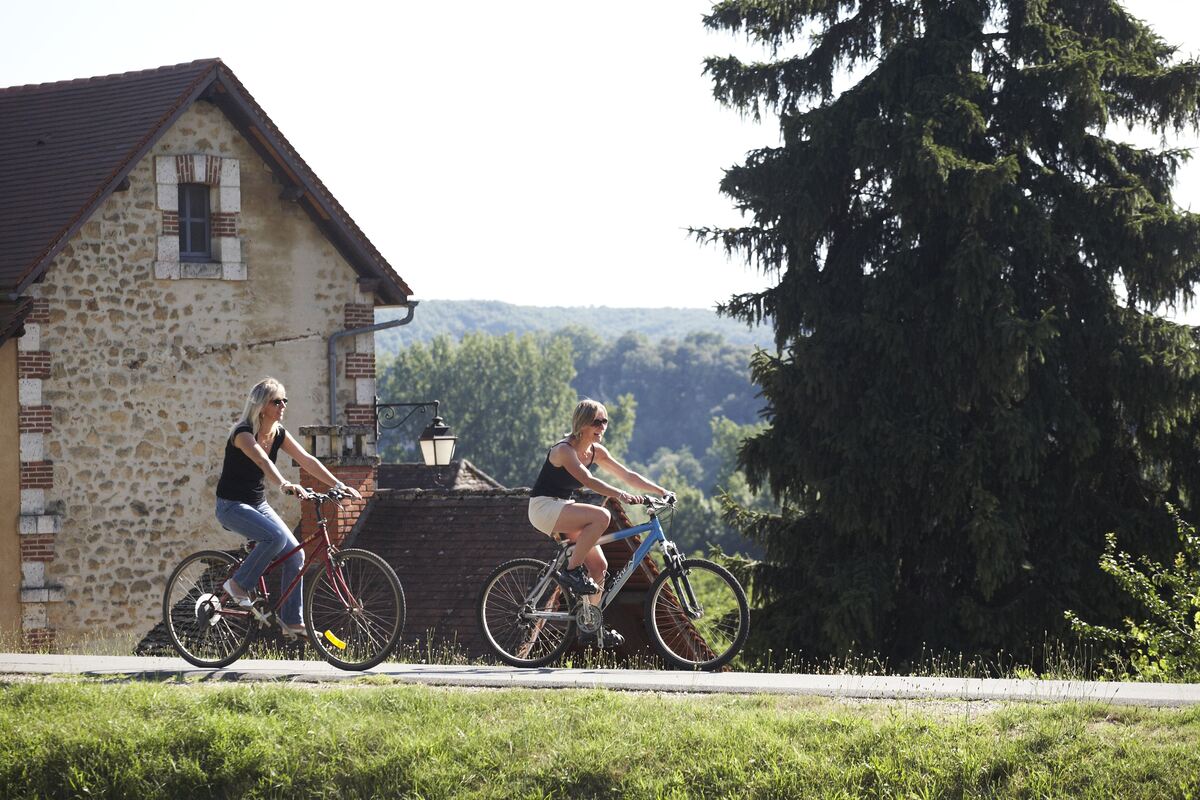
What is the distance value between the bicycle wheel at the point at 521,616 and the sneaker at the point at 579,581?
111mm

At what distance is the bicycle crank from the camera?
32.6 feet

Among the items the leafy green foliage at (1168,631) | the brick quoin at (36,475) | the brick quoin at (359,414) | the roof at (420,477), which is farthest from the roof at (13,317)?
the leafy green foliage at (1168,631)

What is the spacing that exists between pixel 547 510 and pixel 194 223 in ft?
39.1

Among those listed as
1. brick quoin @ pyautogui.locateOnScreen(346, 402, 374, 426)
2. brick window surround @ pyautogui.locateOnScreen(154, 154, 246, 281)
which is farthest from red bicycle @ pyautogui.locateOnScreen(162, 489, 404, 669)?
brick quoin @ pyautogui.locateOnScreen(346, 402, 374, 426)

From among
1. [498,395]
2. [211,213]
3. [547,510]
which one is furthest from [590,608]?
[498,395]

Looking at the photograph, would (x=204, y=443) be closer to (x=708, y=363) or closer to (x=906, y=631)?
(x=906, y=631)

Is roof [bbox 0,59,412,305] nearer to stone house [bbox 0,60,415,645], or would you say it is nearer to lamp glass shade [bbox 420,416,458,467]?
stone house [bbox 0,60,415,645]

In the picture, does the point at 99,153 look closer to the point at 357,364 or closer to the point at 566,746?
the point at 357,364

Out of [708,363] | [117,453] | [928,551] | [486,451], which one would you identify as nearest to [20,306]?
[117,453]

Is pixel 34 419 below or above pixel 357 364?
below

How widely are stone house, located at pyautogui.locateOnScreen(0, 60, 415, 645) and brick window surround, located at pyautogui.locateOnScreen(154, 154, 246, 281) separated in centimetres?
2

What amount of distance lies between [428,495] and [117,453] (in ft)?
13.5

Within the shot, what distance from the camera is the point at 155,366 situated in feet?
63.9

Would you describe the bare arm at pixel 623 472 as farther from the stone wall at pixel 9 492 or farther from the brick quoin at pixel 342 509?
the stone wall at pixel 9 492
